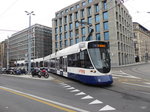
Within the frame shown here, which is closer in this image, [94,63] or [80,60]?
[94,63]

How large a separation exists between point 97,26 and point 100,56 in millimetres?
35610

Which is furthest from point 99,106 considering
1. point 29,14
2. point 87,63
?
point 29,14

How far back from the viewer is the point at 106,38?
Answer: 41.0 m

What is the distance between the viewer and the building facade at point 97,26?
38.9 metres

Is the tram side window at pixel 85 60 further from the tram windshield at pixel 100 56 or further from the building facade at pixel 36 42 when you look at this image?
the building facade at pixel 36 42

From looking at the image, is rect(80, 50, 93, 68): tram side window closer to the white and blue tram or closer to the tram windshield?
the white and blue tram

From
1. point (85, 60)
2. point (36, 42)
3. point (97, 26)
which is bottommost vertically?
point (85, 60)

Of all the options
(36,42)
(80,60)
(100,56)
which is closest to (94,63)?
(100,56)

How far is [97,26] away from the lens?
4334 cm

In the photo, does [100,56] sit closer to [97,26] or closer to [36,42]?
[97,26]

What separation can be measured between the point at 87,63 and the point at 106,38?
109 ft

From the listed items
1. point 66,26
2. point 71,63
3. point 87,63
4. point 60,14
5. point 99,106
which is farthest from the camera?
point 60,14

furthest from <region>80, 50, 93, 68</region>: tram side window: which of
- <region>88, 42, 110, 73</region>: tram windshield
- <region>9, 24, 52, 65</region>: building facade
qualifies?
<region>9, 24, 52, 65</region>: building facade

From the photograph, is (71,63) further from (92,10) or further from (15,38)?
(15,38)
